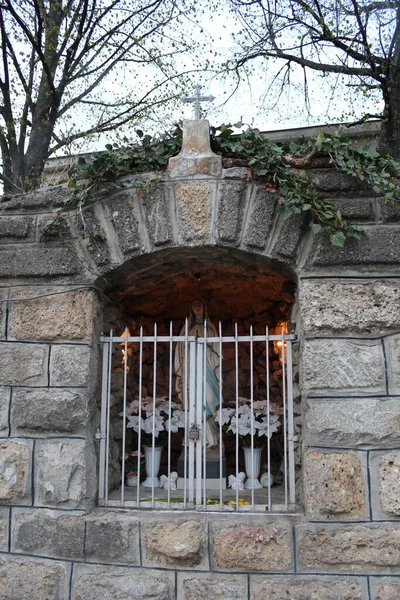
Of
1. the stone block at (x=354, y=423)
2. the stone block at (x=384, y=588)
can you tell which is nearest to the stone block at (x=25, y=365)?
the stone block at (x=354, y=423)

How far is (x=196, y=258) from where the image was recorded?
11.5 ft

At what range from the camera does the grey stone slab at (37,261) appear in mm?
3293

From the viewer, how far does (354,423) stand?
290 centimetres

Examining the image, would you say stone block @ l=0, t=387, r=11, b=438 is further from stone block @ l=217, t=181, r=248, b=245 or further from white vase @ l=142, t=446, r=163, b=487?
stone block @ l=217, t=181, r=248, b=245

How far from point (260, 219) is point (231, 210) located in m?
0.18

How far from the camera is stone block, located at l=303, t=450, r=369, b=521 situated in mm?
2840

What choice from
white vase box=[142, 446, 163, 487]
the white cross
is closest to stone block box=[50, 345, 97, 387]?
white vase box=[142, 446, 163, 487]

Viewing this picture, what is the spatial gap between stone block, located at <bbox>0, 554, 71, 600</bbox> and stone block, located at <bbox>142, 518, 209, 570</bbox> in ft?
1.58

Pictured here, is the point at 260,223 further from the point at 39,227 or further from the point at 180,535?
the point at 180,535

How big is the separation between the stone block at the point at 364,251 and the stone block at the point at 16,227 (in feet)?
5.77

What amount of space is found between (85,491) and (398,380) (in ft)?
6.11

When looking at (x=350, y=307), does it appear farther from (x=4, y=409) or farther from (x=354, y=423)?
(x=4, y=409)

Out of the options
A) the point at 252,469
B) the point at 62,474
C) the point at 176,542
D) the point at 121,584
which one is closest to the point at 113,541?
the point at 121,584

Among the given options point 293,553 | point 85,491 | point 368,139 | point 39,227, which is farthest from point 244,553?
point 368,139
